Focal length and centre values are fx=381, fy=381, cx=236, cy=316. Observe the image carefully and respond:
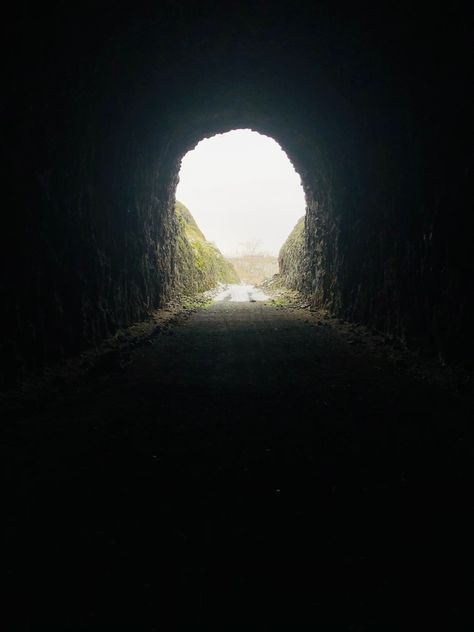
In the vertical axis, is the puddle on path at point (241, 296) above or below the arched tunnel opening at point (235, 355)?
below

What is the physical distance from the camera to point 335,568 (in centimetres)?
217

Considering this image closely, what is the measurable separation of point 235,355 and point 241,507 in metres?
4.61

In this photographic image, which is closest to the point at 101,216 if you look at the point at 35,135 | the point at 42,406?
the point at 35,135

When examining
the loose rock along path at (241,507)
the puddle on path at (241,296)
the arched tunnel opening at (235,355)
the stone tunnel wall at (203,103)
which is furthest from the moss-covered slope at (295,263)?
the loose rock along path at (241,507)

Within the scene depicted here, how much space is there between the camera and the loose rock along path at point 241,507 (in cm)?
196

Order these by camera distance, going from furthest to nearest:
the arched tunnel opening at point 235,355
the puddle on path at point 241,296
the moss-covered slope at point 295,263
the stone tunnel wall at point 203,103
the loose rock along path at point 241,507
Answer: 1. the puddle on path at point 241,296
2. the moss-covered slope at point 295,263
3. the stone tunnel wall at point 203,103
4. the arched tunnel opening at point 235,355
5. the loose rock along path at point 241,507

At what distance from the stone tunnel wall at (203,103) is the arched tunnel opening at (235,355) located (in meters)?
0.05

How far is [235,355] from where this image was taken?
23.9ft

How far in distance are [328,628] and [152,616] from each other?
2.80ft

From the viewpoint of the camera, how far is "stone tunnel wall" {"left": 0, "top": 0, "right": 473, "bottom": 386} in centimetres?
521

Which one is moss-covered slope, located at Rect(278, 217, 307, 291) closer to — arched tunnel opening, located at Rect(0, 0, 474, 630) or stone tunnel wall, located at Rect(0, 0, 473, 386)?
arched tunnel opening, located at Rect(0, 0, 474, 630)

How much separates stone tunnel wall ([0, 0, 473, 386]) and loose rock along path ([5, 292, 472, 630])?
1.96 metres

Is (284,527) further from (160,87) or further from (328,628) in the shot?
(160,87)

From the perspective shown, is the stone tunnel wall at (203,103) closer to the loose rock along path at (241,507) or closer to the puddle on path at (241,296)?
the loose rock along path at (241,507)
